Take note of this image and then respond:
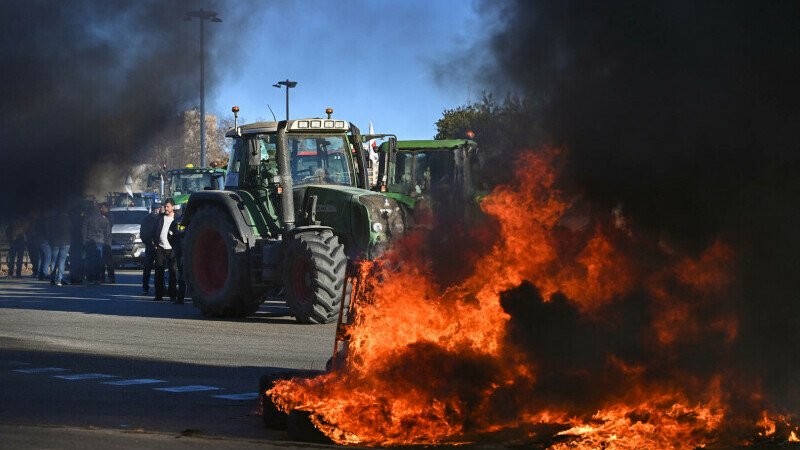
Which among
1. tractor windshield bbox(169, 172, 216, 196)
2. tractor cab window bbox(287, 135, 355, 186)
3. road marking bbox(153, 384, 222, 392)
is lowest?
road marking bbox(153, 384, 222, 392)

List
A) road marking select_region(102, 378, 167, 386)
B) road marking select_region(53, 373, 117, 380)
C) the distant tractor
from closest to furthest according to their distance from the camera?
road marking select_region(102, 378, 167, 386) < road marking select_region(53, 373, 117, 380) < the distant tractor

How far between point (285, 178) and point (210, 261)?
9.20 feet

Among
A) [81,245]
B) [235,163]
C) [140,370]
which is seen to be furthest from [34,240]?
[140,370]

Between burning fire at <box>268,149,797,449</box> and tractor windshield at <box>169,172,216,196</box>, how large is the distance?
2773 cm

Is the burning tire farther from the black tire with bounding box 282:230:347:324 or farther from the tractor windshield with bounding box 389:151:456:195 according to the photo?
the tractor windshield with bounding box 389:151:456:195

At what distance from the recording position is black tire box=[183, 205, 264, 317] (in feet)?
57.6

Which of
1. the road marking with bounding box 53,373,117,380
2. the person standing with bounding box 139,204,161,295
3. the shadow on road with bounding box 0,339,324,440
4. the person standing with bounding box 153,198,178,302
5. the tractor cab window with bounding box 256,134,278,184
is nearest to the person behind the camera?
the shadow on road with bounding box 0,339,324,440

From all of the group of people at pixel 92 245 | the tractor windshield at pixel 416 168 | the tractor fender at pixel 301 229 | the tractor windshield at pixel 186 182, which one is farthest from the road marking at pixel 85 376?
the tractor windshield at pixel 186 182

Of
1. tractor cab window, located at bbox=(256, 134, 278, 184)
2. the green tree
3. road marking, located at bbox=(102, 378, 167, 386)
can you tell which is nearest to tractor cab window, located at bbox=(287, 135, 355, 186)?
tractor cab window, located at bbox=(256, 134, 278, 184)

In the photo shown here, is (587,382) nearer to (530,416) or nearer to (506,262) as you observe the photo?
(530,416)

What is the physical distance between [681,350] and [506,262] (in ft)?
4.10

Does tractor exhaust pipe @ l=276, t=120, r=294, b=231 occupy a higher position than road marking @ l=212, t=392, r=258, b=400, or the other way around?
tractor exhaust pipe @ l=276, t=120, r=294, b=231

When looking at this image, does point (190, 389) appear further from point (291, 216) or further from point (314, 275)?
point (291, 216)

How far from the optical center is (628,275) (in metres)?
7.11
